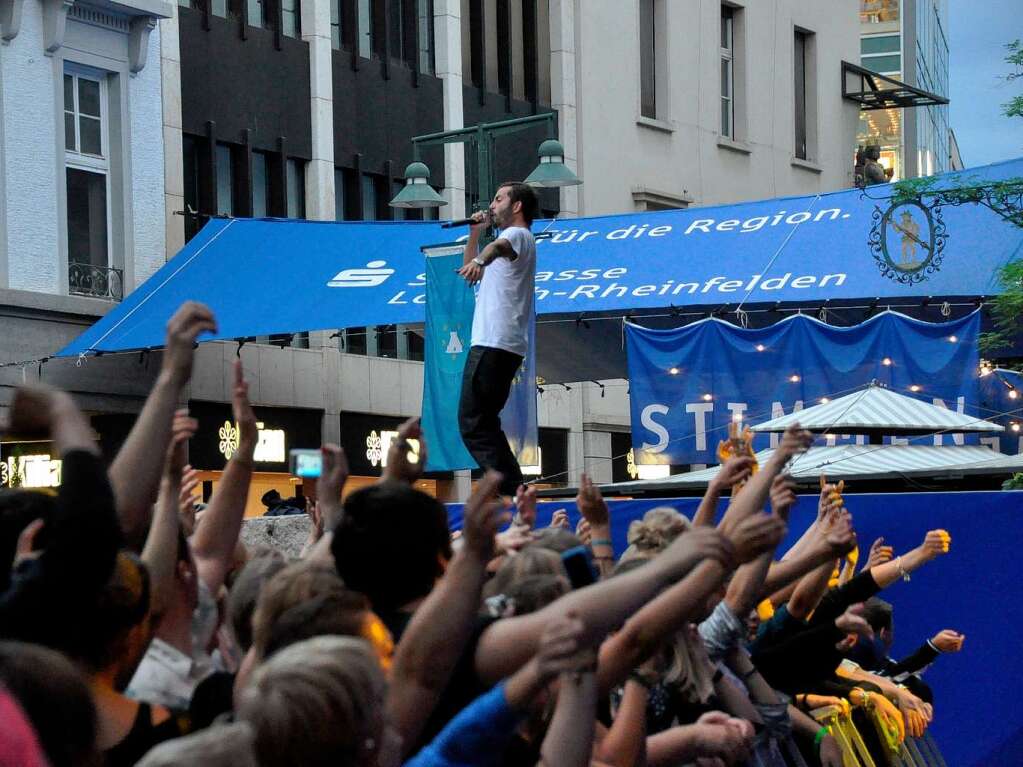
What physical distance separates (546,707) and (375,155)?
85.8 feet

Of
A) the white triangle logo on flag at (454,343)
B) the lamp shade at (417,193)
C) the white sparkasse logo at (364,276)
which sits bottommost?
the white triangle logo on flag at (454,343)

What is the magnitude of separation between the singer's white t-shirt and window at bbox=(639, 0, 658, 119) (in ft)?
87.6

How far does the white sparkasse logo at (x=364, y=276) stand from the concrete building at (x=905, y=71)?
3178 cm

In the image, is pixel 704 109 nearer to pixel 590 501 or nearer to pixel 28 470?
pixel 28 470

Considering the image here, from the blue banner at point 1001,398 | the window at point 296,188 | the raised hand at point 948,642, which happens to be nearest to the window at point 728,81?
the window at point 296,188

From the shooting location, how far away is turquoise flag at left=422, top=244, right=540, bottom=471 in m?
13.9

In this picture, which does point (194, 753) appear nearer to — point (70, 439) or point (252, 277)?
point (70, 439)

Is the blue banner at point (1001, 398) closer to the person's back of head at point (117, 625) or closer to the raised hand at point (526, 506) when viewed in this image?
the raised hand at point (526, 506)

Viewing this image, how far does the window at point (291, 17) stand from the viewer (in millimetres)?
28656

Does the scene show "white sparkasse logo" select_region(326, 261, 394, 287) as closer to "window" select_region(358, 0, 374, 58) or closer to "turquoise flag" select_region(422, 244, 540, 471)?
"turquoise flag" select_region(422, 244, 540, 471)

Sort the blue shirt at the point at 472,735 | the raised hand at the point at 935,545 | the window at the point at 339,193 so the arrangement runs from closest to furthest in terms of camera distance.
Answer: the blue shirt at the point at 472,735 < the raised hand at the point at 935,545 < the window at the point at 339,193

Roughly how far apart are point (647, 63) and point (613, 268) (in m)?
15.0

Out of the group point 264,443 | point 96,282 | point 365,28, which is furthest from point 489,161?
point 365,28

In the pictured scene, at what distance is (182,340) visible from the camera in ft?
14.4
